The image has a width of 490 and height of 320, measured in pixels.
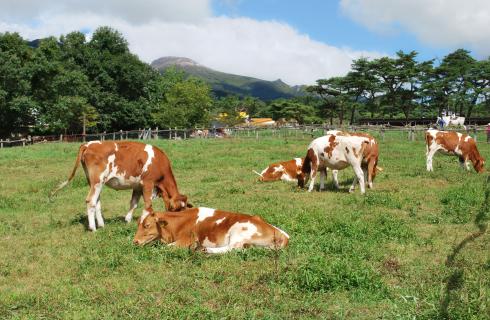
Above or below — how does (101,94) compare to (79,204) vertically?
above

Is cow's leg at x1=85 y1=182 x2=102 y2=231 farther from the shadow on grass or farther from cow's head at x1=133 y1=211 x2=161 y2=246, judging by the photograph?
the shadow on grass

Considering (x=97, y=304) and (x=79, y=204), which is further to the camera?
(x=79, y=204)

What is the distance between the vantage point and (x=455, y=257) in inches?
268

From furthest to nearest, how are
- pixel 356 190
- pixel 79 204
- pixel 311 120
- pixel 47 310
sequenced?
pixel 311 120
pixel 356 190
pixel 79 204
pixel 47 310

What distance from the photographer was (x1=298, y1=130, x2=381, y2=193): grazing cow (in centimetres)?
1307

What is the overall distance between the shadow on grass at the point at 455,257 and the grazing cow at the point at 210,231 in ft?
7.79

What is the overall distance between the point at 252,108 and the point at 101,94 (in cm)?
8603

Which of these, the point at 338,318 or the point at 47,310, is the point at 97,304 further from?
the point at 338,318

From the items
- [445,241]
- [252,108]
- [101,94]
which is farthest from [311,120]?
[445,241]

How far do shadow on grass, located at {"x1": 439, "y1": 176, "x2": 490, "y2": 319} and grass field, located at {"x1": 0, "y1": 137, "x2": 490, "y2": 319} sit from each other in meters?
0.02

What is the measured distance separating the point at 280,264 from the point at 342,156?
723 cm

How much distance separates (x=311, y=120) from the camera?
82.9 meters

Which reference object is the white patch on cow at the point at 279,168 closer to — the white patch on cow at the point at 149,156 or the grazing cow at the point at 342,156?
the grazing cow at the point at 342,156

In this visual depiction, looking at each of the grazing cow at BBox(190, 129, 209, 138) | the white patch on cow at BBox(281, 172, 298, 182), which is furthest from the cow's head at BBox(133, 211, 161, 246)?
the grazing cow at BBox(190, 129, 209, 138)
